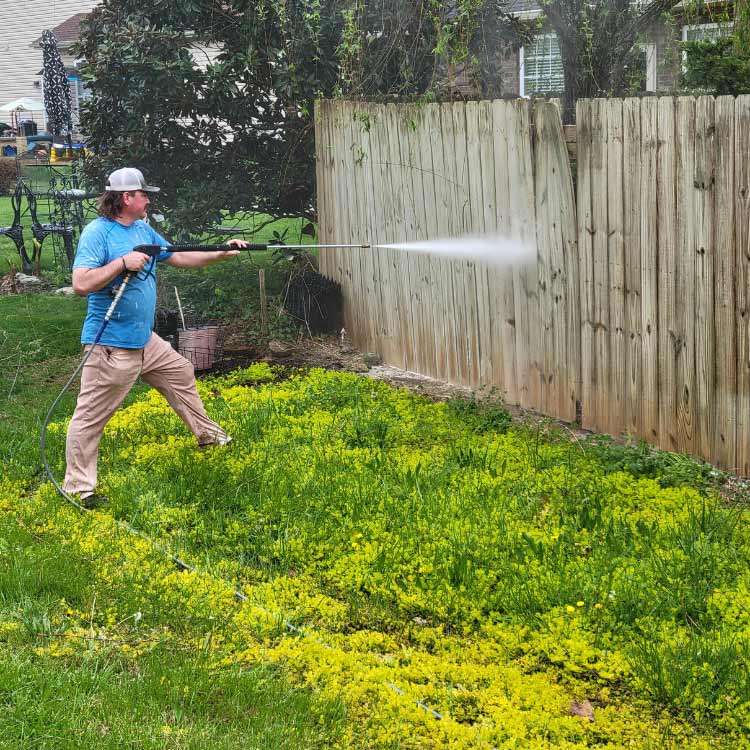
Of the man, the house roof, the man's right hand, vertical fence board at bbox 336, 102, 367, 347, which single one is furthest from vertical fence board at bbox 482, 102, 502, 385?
the house roof

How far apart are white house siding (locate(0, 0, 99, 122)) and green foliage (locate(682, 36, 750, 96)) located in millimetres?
39126

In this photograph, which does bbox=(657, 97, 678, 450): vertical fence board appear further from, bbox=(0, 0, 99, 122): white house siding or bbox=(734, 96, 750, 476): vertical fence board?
bbox=(0, 0, 99, 122): white house siding

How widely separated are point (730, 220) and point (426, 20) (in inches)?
226

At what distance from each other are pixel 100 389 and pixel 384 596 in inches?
97.2

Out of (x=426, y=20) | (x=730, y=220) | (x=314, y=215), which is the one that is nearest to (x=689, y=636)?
(x=730, y=220)

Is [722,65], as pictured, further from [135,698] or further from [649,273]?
[135,698]

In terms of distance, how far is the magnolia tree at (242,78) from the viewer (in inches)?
430

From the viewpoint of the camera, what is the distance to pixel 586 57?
465 inches

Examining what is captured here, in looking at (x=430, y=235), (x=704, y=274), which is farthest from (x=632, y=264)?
(x=430, y=235)

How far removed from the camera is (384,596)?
5.02 m

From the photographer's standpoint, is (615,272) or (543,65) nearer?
(615,272)

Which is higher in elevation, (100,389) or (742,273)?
(742,273)

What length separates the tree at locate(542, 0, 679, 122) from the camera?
11539mm

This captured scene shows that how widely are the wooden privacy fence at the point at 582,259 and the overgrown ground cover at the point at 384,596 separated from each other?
51cm
